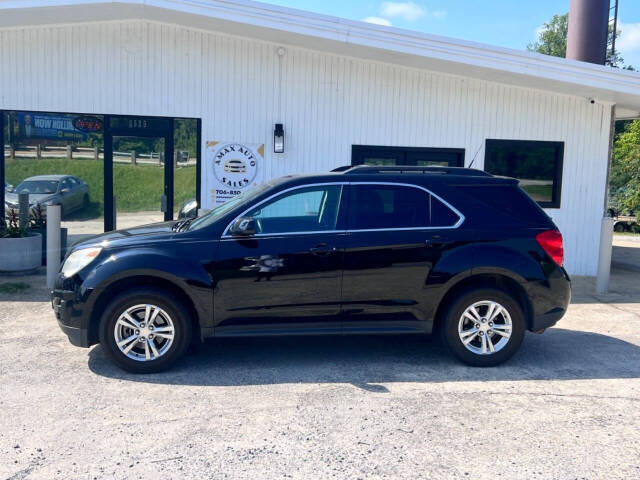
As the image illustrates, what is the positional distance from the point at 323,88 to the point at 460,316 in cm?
591

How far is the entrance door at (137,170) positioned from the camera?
988 centimetres

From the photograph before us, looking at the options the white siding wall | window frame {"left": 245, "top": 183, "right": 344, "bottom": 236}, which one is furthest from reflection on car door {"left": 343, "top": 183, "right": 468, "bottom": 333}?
the white siding wall

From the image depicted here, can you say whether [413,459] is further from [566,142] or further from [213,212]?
[566,142]

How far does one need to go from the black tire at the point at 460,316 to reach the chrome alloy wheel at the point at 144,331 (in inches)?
100

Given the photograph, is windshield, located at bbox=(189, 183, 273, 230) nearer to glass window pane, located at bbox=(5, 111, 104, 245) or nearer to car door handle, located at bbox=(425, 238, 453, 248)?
car door handle, located at bbox=(425, 238, 453, 248)

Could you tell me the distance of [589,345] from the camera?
637 cm

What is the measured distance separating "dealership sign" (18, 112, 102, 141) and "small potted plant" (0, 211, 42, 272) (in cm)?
149

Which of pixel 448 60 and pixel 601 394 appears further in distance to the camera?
pixel 448 60

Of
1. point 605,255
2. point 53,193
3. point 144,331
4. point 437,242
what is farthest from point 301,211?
point 53,193

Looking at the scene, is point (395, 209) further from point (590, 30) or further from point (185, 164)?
point (590, 30)

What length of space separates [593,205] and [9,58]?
411 inches

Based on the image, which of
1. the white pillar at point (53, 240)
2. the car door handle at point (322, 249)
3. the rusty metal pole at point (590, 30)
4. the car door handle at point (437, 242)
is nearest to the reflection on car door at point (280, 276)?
the car door handle at point (322, 249)

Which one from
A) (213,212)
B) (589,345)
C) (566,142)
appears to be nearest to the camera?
(213,212)

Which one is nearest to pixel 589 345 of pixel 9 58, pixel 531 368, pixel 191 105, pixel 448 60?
pixel 531 368
